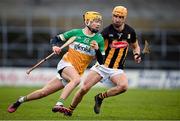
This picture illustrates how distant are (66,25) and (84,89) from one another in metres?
23.1

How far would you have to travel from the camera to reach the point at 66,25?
36.5 metres

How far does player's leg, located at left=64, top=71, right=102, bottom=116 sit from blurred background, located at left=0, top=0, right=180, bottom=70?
63.8 feet

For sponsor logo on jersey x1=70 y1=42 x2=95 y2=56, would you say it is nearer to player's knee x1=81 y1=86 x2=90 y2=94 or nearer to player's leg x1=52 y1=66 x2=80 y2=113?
player's leg x1=52 y1=66 x2=80 y2=113

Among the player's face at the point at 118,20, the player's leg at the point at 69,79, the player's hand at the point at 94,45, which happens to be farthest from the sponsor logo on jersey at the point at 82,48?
the player's face at the point at 118,20

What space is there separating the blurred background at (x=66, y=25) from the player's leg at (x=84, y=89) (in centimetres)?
1943

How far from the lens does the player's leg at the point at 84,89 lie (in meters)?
13.5

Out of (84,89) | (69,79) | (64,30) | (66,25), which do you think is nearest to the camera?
(69,79)

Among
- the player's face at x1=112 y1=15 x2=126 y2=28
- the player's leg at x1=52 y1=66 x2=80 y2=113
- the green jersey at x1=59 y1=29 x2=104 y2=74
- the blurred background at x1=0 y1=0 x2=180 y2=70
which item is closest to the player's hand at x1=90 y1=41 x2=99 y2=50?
the green jersey at x1=59 y1=29 x2=104 y2=74

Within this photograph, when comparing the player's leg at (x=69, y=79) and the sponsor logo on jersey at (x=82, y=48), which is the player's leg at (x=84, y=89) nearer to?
the player's leg at (x=69, y=79)

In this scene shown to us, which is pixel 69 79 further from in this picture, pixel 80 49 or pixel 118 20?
pixel 118 20

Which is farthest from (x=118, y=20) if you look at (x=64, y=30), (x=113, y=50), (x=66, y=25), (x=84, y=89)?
(x=66, y=25)

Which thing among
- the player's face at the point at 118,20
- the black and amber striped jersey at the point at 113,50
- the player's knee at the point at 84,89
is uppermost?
the player's face at the point at 118,20

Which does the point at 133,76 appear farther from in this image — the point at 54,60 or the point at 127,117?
the point at 127,117

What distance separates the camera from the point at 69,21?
3659 centimetres
